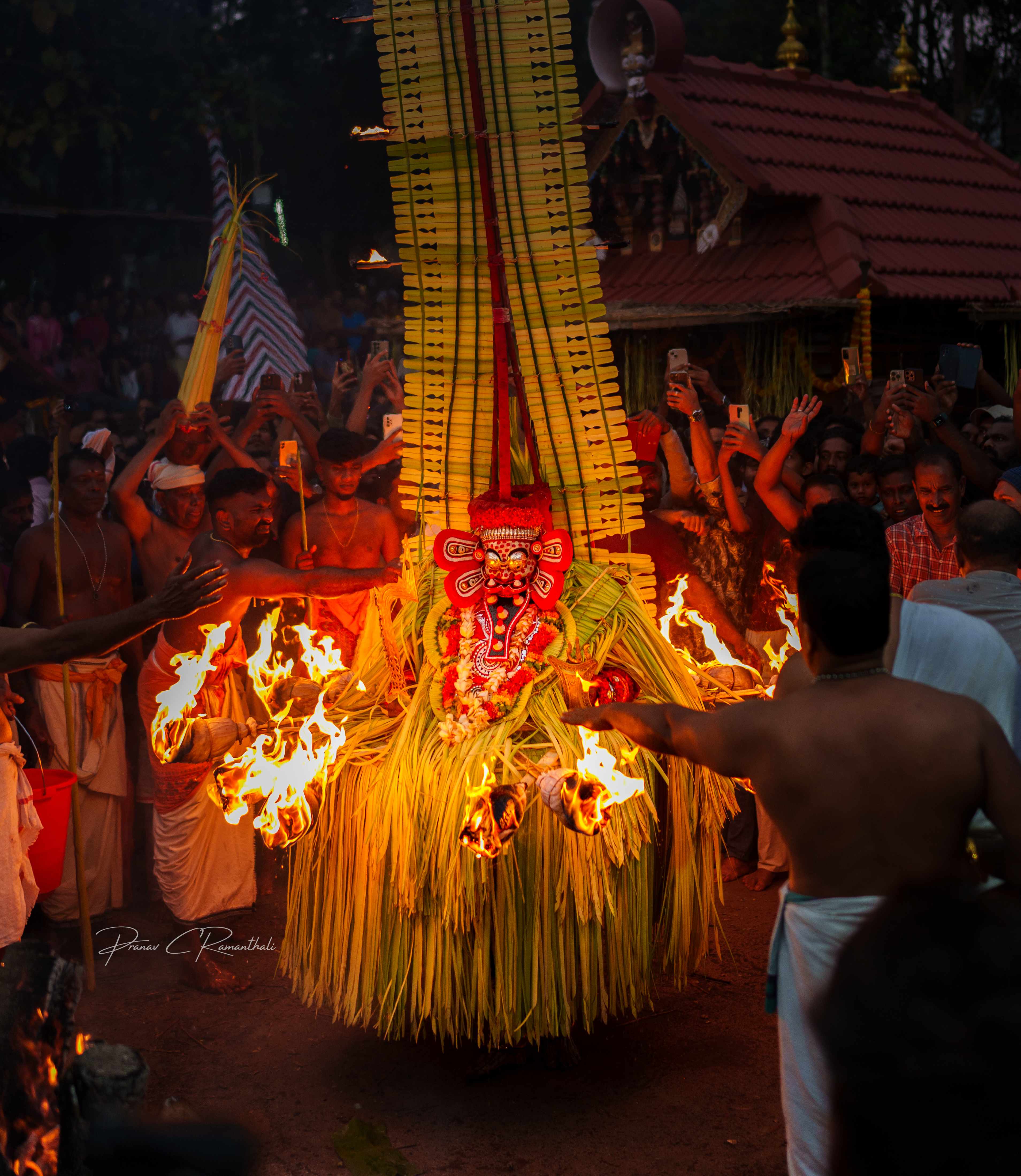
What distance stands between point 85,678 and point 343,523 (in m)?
1.25

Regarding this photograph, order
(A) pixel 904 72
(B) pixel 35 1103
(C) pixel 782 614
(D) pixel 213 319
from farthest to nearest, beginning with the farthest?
(A) pixel 904 72 < (D) pixel 213 319 < (C) pixel 782 614 < (B) pixel 35 1103

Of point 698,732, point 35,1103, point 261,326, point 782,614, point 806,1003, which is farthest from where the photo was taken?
point 261,326

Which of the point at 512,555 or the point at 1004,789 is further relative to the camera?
the point at 512,555

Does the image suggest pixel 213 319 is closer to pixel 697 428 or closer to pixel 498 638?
pixel 697 428

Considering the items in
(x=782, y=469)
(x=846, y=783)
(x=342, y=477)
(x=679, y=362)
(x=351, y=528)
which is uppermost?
(x=679, y=362)

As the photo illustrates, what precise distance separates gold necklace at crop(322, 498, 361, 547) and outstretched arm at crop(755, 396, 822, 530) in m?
1.72

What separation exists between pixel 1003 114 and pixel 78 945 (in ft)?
56.0

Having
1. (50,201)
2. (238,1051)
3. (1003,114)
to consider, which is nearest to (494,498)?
(238,1051)

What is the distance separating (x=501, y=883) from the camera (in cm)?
340

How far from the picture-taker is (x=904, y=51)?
12383 mm

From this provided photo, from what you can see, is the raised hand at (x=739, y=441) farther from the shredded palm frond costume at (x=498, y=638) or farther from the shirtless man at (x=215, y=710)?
the shirtless man at (x=215, y=710)

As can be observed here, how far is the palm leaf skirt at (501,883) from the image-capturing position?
3395mm

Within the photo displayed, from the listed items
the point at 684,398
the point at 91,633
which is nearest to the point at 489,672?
the point at 91,633

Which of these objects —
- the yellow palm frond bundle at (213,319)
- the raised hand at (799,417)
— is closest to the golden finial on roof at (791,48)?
the raised hand at (799,417)
